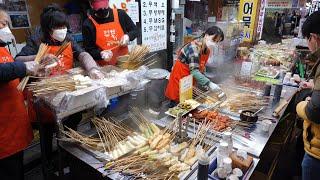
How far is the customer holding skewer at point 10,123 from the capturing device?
7.67ft

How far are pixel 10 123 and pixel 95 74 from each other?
3.16 feet

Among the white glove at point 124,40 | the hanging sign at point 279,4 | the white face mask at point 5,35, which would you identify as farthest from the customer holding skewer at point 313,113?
the hanging sign at point 279,4

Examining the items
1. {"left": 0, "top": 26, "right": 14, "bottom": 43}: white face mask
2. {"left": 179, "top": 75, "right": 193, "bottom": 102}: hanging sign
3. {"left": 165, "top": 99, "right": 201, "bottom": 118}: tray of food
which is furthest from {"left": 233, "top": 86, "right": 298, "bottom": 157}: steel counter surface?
{"left": 0, "top": 26, "right": 14, "bottom": 43}: white face mask

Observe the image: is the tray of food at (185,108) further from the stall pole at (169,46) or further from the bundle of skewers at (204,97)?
the stall pole at (169,46)

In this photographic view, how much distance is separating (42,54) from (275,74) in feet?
13.7

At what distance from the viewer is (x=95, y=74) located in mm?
2572

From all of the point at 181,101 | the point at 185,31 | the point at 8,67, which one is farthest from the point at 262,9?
the point at 8,67

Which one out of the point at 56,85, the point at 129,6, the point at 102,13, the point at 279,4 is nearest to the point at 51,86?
the point at 56,85

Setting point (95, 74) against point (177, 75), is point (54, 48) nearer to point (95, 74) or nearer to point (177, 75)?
point (95, 74)

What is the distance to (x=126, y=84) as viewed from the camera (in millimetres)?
2559

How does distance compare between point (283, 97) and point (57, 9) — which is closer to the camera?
point (57, 9)

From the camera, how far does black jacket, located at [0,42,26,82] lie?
6.73 ft

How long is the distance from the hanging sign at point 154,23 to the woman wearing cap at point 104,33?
1.25 metres

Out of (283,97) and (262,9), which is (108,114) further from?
(262,9)
